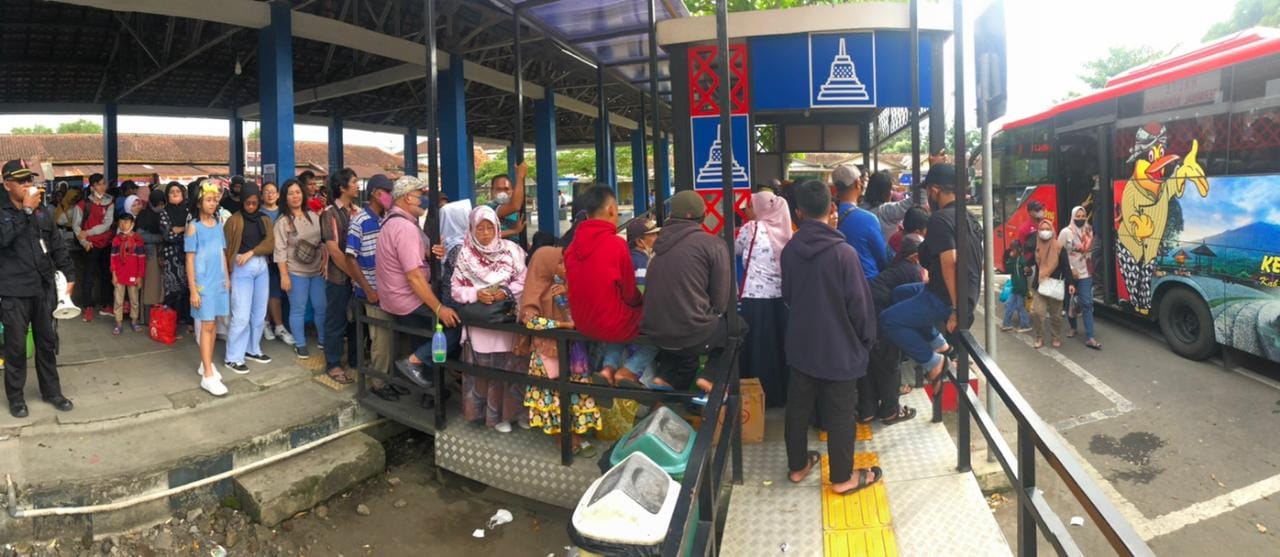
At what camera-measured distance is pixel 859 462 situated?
12.5 ft

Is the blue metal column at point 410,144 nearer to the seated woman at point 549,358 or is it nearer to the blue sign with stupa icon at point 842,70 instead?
the blue sign with stupa icon at point 842,70

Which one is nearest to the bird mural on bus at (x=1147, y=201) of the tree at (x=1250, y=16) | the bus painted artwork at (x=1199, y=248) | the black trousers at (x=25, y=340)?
the bus painted artwork at (x=1199, y=248)

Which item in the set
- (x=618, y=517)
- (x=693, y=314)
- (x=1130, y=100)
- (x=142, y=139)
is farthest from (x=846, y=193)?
(x=142, y=139)

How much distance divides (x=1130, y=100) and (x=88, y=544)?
34.8ft

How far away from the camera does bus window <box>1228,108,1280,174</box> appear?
261 inches

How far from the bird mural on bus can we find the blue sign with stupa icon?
12.4 ft

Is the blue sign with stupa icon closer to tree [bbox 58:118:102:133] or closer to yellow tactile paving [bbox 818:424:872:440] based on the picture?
yellow tactile paving [bbox 818:424:872:440]

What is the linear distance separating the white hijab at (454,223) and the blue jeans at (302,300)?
1496 millimetres

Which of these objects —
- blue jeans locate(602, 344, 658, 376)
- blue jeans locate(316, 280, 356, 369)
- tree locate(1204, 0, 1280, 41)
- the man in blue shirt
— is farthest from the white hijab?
tree locate(1204, 0, 1280, 41)

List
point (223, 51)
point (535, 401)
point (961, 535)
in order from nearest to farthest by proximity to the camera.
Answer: point (961, 535) < point (535, 401) < point (223, 51)

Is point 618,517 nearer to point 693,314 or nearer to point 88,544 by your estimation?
point 693,314

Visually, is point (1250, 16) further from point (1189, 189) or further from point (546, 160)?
point (546, 160)

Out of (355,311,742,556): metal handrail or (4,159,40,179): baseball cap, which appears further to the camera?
(4,159,40,179): baseball cap

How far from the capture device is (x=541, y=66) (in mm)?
15039
